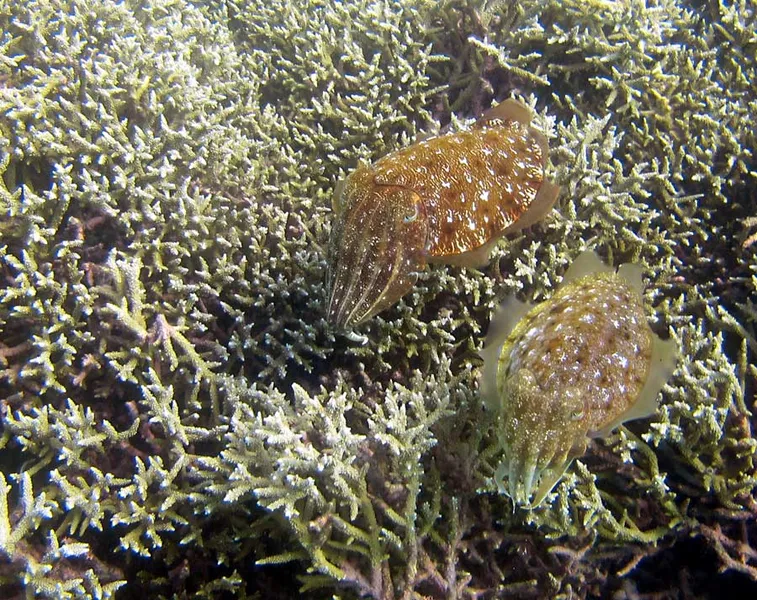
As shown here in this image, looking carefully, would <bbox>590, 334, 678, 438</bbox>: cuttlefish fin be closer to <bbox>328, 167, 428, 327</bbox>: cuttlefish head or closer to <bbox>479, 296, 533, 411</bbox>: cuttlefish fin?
<bbox>479, 296, 533, 411</bbox>: cuttlefish fin

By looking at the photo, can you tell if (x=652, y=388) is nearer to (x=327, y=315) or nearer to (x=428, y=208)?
(x=428, y=208)

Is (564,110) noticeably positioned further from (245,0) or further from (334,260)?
(245,0)

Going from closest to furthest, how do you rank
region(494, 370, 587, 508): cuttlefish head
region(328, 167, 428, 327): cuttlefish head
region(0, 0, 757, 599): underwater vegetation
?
region(494, 370, 587, 508): cuttlefish head, region(328, 167, 428, 327): cuttlefish head, region(0, 0, 757, 599): underwater vegetation

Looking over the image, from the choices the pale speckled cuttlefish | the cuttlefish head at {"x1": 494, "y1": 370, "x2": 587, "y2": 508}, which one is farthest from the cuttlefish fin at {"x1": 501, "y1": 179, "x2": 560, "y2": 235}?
the cuttlefish head at {"x1": 494, "y1": 370, "x2": 587, "y2": 508}

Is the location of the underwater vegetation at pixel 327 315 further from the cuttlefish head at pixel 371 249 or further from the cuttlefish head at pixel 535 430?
the cuttlefish head at pixel 535 430

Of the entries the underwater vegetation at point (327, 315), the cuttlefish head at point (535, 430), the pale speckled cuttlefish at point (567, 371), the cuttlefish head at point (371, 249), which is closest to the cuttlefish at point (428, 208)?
the cuttlefish head at point (371, 249)

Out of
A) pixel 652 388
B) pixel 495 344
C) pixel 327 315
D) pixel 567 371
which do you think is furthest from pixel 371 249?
pixel 652 388

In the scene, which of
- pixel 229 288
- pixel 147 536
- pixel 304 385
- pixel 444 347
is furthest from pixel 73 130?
Result: pixel 444 347

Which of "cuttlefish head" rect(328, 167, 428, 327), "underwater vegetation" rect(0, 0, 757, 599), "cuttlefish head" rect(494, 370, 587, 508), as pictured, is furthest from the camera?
"underwater vegetation" rect(0, 0, 757, 599)
